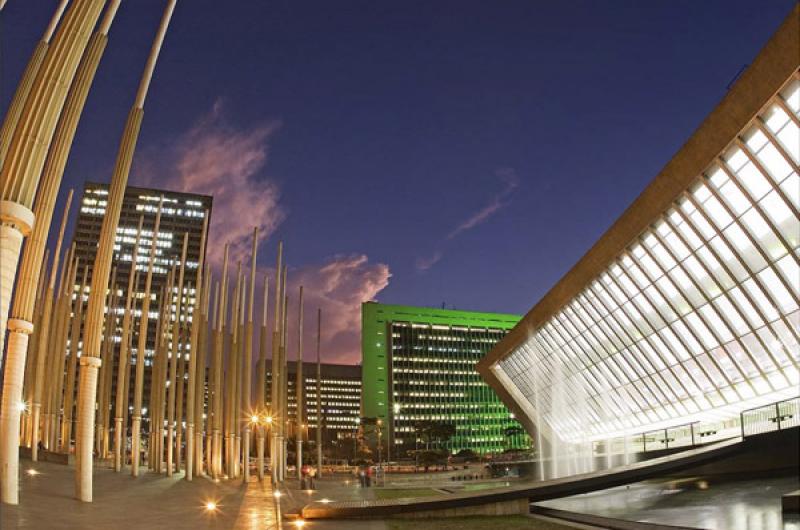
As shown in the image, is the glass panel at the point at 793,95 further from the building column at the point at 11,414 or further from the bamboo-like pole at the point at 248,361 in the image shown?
the bamboo-like pole at the point at 248,361

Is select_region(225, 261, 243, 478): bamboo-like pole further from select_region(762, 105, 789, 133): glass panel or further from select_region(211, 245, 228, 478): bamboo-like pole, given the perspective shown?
select_region(762, 105, 789, 133): glass panel

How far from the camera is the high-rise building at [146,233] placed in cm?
14238

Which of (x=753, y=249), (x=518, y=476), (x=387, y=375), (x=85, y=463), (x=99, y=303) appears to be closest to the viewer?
(x=85, y=463)

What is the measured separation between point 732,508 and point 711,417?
16360 mm

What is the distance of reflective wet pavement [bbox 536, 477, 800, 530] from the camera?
15.0 metres

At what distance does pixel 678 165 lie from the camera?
2517 centimetres

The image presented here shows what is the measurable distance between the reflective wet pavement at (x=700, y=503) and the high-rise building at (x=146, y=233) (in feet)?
385

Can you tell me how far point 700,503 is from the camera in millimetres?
19172

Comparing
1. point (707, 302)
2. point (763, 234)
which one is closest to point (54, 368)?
point (707, 302)

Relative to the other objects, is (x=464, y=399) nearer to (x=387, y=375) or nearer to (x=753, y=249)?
(x=387, y=375)

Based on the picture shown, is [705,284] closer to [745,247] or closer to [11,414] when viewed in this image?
[745,247]

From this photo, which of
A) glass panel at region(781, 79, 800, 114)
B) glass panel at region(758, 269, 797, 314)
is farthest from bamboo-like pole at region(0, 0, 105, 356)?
glass panel at region(758, 269, 797, 314)

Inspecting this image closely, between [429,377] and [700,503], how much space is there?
472 ft

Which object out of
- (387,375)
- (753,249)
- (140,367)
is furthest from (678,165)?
(387,375)
